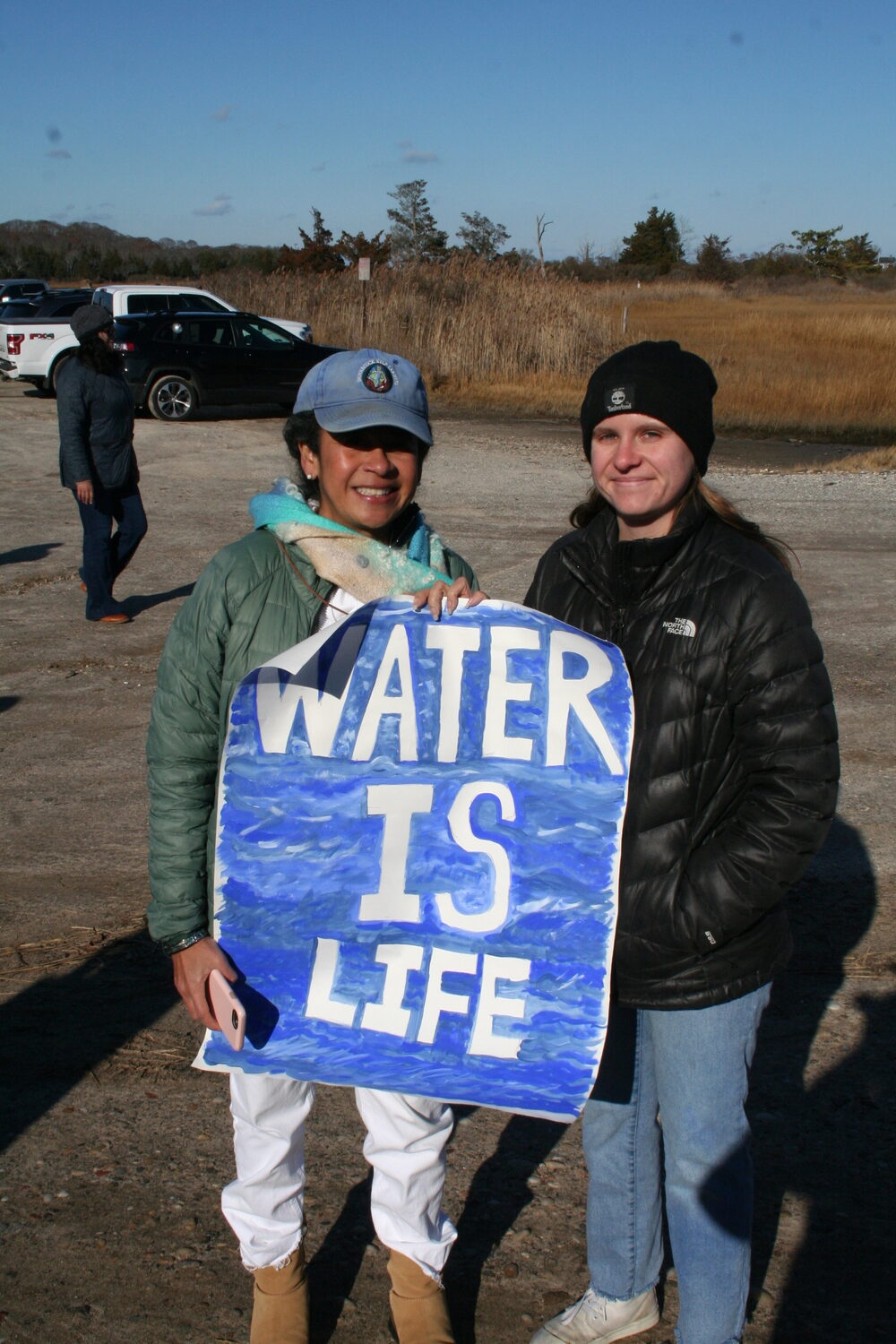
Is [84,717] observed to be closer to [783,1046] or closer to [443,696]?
[783,1046]

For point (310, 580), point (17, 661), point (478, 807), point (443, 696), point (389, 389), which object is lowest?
point (17, 661)

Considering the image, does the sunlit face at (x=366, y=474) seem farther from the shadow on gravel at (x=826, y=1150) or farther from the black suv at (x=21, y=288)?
the black suv at (x=21, y=288)

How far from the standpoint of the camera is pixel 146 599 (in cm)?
897

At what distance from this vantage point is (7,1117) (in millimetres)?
3201

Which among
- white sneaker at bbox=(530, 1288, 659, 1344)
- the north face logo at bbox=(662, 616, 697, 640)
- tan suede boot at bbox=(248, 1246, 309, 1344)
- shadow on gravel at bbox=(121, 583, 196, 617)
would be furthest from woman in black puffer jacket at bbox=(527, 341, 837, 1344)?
shadow on gravel at bbox=(121, 583, 196, 617)

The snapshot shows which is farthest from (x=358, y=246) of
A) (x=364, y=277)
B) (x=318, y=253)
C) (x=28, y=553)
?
(x=28, y=553)

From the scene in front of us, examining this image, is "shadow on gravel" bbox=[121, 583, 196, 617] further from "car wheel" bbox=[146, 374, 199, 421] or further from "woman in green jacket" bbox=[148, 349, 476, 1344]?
"car wheel" bbox=[146, 374, 199, 421]

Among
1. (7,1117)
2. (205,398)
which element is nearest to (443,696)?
(7,1117)

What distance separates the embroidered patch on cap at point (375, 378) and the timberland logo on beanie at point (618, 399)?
1.37 ft

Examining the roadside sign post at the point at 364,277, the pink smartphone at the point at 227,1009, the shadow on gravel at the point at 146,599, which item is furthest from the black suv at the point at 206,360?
the pink smartphone at the point at 227,1009

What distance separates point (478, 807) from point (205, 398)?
1827 cm

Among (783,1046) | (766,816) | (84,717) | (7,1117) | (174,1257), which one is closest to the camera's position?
(766,816)

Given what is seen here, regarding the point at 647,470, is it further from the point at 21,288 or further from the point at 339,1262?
the point at 21,288

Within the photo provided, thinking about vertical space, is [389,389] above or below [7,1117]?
above
